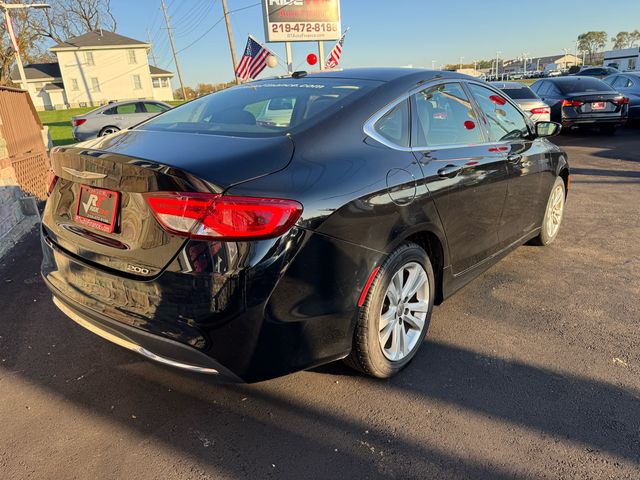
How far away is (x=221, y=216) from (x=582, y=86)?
41.9 feet

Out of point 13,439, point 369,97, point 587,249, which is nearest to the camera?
point 13,439

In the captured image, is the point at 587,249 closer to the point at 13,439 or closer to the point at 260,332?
the point at 260,332

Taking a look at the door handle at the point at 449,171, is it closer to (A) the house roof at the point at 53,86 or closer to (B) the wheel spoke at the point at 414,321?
(B) the wheel spoke at the point at 414,321

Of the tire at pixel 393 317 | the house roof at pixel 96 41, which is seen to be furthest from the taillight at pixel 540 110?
the house roof at pixel 96 41

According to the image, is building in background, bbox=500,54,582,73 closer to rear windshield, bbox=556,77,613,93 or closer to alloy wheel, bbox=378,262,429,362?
rear windshield, bbox=556,77,613,93

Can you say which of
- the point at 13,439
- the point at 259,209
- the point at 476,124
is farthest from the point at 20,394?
the point at 476,124

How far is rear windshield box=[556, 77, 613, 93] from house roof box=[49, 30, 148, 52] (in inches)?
2001

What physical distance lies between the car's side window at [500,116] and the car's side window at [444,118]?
0.67ft

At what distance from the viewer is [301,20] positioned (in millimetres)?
17750

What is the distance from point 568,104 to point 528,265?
904cm

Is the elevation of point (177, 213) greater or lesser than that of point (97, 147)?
lesser

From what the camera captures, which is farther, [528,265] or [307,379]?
[528,265]

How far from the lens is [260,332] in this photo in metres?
1.94

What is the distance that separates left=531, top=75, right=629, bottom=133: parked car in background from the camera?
11312 millimetres
